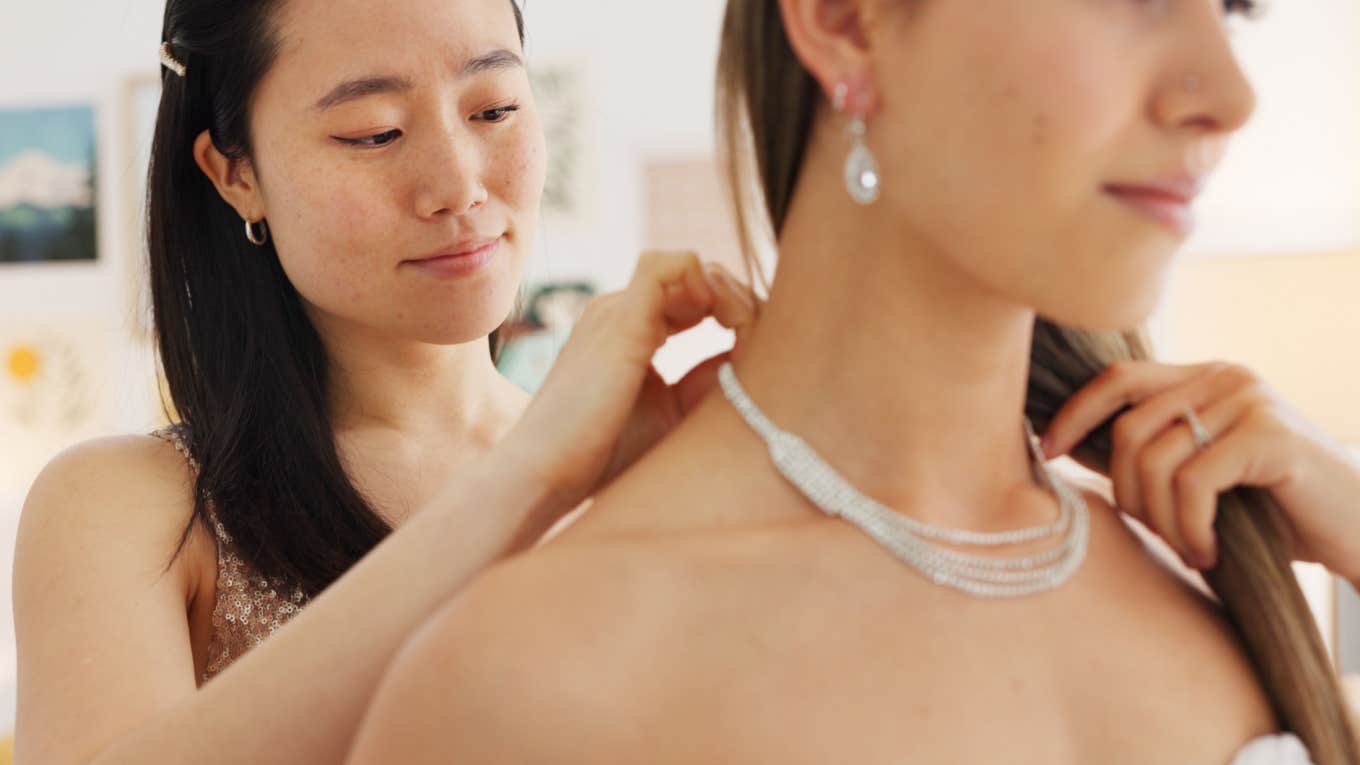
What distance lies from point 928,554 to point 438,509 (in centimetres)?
30

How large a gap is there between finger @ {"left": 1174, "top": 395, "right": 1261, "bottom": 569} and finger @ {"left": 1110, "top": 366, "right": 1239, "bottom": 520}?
0.05 feet

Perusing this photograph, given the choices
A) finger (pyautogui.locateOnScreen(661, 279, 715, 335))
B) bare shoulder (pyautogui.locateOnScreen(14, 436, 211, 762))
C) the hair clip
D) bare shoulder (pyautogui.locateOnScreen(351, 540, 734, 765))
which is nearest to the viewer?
bare shoulder (pyautogui.locateOnScreen(351, 540, 734, 765))

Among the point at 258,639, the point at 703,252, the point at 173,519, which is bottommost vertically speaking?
the point at 703,252

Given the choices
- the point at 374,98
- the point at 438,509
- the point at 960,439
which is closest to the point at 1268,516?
the point at 960,439

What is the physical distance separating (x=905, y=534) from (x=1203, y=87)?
29 cm

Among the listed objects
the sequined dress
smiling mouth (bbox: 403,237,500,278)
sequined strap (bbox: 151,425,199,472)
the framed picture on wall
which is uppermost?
smiling mouth (bbox: 403,237,500,278)

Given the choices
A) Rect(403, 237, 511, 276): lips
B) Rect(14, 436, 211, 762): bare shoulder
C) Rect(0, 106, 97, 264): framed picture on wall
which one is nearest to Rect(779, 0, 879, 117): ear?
Rect(403, 237, 511, 276): lips

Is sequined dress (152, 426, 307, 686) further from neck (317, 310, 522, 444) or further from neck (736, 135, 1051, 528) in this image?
neck (736, 135, 1051, 528)

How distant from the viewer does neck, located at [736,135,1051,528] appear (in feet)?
2.70

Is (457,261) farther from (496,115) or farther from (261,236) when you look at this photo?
(261,236)

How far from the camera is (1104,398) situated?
96 centimetres

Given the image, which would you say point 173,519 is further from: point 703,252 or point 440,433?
point 703,252

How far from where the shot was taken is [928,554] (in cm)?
84

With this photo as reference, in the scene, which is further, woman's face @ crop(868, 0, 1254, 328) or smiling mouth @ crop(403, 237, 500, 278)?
smiling mouth @ crop(403, 237, 500, 278)
